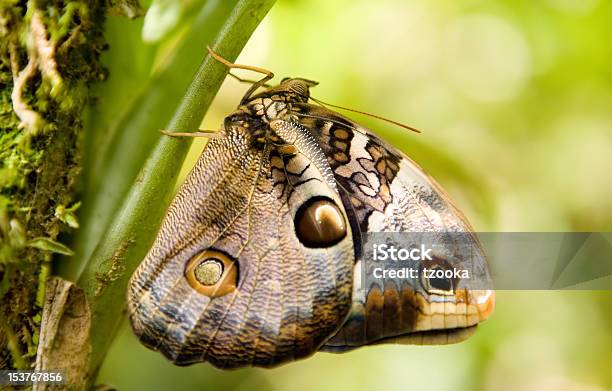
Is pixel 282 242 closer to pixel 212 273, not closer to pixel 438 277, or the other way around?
pixel 212 273

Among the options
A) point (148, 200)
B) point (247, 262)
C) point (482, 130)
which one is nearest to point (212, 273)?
point (247, 262)

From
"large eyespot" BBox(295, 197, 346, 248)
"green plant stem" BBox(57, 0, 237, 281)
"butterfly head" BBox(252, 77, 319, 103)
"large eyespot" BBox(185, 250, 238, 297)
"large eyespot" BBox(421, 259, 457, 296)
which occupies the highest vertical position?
"butterfly head" BBox(252, 77, 319, 103)

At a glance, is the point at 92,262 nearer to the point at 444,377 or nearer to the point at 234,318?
the point at 234,318

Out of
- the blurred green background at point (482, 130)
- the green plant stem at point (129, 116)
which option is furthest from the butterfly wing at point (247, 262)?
the blurred green background at point (482, 130)

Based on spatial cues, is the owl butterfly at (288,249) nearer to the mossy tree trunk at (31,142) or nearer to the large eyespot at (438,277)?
the large eyespot at (438,277)

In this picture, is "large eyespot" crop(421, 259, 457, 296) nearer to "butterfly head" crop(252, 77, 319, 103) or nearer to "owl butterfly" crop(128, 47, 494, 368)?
"owl butterfly" crop(128, 47, 494, 368)

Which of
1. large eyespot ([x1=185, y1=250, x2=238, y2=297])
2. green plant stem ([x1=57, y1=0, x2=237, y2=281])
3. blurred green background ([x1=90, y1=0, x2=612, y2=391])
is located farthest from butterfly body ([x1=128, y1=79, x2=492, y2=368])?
blurred green background ([x1=90, y1=0, x2=612, y2=391])
